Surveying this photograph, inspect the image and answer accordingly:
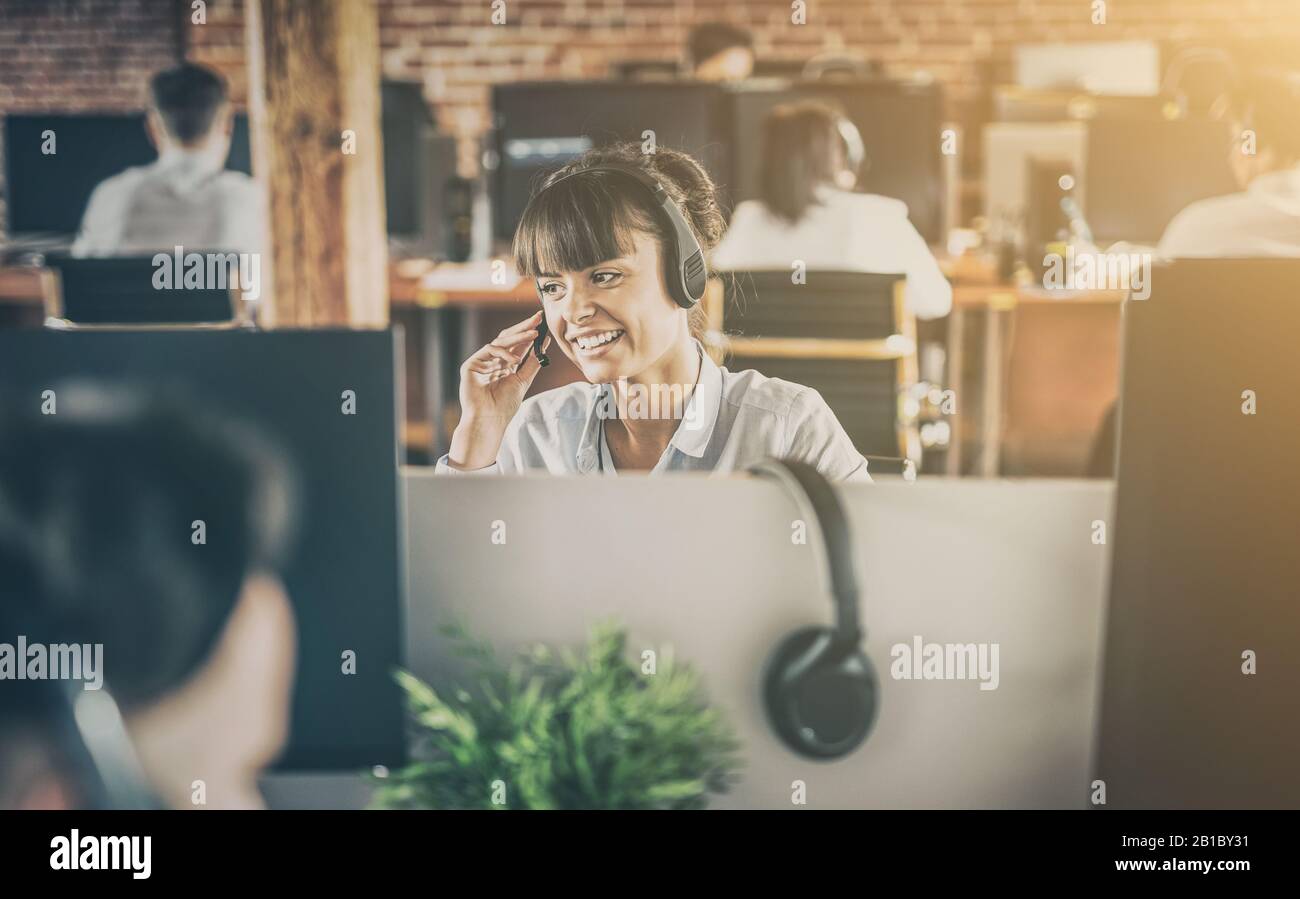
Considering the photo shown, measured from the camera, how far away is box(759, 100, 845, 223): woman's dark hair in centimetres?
236

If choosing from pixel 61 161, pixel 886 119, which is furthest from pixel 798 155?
pixel 61 161

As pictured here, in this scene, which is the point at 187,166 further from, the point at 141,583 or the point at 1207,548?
the point at 1207,548

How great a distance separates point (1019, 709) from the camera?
0.70m

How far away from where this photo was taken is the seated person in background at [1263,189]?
194 cm

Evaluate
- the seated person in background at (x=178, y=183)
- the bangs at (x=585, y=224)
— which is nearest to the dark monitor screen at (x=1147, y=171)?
A: the seated person in background at (x=178, y=183)

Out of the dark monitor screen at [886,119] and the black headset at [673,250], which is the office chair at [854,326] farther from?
the black headset at [673,250]

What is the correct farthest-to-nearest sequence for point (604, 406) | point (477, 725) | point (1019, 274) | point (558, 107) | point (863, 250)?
point (1019, 274) < point (558, 107) < point (863, 250) < point (604, 406) < point (477, 725)

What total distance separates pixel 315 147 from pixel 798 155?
1765mm

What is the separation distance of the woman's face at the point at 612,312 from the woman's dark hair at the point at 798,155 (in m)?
1.64

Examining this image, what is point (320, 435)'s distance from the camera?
0.67 metres

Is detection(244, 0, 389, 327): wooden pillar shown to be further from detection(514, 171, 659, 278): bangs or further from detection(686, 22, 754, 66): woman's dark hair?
detection(686, 22, 754, 66): woman's dark hair
